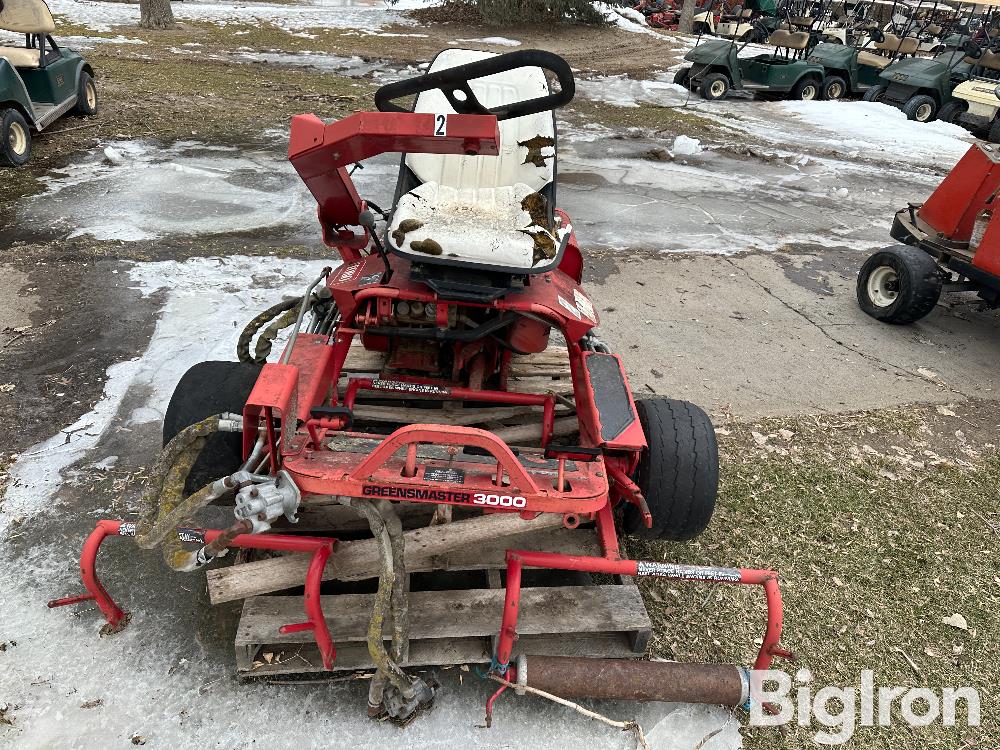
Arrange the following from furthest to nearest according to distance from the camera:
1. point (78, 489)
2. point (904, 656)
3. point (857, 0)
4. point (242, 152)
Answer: point (857, 0) → point (242, 152) → point (78, 489) → point (904, 656)

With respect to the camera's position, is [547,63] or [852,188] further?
[852,188]

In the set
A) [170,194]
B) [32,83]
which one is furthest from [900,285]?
[32,83]

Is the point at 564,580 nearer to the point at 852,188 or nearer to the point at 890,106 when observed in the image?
the point at 852,188

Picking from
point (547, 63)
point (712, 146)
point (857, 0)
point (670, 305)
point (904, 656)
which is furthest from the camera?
point (857, 0)

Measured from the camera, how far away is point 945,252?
5359 millimetres

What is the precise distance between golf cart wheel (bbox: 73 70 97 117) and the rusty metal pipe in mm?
9146

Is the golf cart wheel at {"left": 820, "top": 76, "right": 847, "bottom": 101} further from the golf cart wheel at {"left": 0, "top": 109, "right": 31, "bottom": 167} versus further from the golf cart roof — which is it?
the golf cart wheel at {"left": 0, "top": 109, "right": 31, "bottom": 167}

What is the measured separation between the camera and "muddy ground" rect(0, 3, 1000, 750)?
2869mm

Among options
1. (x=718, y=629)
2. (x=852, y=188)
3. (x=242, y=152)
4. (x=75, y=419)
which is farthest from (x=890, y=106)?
(x=75, y=419)

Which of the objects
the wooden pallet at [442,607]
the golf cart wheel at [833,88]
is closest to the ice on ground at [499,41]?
Result: the golf cart wheel at [833,88]

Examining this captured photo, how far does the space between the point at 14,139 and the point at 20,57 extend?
4.70 feet

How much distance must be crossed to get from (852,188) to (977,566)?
695cm

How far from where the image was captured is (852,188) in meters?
9.00

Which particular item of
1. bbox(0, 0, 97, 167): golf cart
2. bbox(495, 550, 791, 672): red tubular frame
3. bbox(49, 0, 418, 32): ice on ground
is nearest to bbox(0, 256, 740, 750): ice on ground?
bbox(495, 550, 791, 672): red tubular frame
